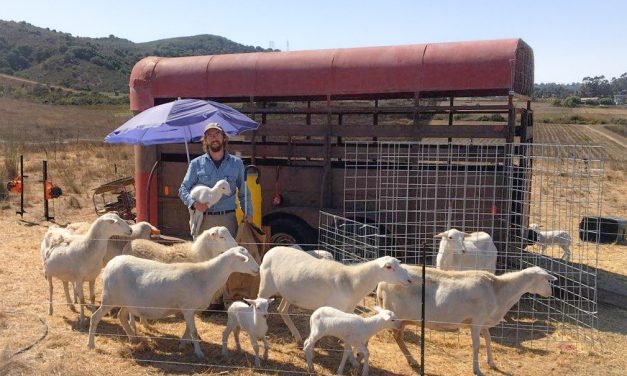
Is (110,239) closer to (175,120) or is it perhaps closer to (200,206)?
(200,206)

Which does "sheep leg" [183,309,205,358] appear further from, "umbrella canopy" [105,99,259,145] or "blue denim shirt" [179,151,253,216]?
"umbrella canopy" [105,99,259,145]

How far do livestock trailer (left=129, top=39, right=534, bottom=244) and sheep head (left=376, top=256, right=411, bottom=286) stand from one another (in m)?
2.65

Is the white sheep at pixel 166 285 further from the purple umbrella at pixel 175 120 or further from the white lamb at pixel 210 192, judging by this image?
the purple umbrella at pixel 175 120

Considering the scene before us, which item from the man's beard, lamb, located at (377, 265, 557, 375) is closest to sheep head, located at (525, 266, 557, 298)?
lamb, located at (377, 265, 557, 375)

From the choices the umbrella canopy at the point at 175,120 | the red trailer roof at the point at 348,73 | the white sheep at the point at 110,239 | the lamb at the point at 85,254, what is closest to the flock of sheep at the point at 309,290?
the lamb at the point at 85,254

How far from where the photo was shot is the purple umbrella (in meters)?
7.86

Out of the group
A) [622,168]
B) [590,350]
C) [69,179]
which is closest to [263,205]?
[590,350]

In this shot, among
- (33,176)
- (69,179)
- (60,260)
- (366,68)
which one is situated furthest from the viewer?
(33,176)

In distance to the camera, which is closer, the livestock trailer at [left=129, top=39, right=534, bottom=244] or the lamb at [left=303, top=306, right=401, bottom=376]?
the lamb at [left=303, top=306, right=401, bottom=376]

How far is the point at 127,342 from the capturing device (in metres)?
6.46

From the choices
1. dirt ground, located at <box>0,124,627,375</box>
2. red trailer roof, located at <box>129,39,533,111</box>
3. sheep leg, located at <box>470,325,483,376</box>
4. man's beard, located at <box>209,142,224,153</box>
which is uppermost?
red trailer roof, located at <box>129,39,533,111</box>

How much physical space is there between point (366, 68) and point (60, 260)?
5.08m

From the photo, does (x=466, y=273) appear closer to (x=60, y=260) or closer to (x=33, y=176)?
(x=60, y=260)

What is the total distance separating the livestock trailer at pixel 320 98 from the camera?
8.16 metres
